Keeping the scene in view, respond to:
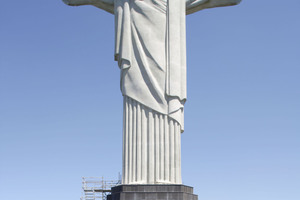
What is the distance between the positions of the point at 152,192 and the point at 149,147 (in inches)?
63.2

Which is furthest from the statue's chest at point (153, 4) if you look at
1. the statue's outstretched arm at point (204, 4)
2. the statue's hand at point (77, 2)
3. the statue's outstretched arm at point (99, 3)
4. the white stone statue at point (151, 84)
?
the statue's hand at point (77, 2)

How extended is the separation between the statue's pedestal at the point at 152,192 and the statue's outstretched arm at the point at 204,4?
7100 millimetres

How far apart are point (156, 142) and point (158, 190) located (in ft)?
5.56

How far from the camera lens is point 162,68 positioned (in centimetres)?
1616

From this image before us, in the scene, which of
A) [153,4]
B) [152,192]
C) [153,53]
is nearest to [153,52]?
[153,53]

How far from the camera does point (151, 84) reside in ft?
52.4

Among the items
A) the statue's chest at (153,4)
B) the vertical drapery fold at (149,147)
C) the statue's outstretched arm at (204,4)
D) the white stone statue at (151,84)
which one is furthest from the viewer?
the statue's outstretched arm at (204,4)

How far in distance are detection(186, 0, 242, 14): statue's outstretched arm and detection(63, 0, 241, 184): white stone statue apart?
61 cm

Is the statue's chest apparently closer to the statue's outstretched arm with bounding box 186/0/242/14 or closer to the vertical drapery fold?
the statue's outstretched arm with bounding box 186/0/242/14

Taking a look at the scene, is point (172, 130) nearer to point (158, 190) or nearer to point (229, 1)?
point (158, 190)

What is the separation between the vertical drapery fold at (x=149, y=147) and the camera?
50.4 feet

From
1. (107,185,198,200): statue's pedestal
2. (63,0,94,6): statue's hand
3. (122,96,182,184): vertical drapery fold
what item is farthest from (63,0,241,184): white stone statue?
A: (63,0,94,6): statue's hand

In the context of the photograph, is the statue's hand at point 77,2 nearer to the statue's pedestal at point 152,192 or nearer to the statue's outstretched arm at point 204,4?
the statue's outstretched arm at point 204,4

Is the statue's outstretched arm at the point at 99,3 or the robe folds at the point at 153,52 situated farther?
the statue's outstretched arm at the point at 99,3
